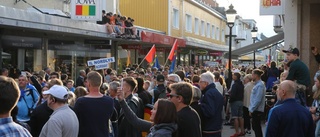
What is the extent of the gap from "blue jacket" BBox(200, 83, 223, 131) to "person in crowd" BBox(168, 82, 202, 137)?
6.30 ft

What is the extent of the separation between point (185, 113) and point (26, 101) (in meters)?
4.56

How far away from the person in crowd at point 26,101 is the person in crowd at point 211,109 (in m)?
3.29

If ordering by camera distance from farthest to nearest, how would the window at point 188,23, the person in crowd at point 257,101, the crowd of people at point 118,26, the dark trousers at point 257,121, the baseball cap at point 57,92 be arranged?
the window at point 188,23, the crowd of people at point 118,26, the dark trousers at point 257,121, the person in crowd at point 257,101, the baseball cap at point 57,92

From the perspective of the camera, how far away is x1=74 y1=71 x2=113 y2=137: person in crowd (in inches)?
249

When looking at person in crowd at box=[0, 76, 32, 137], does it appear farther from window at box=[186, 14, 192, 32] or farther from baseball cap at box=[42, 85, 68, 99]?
window at box=[186, 14, 192, 32]

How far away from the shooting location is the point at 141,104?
7.41 metres

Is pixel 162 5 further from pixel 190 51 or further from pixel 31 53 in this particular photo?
pixel 31 53

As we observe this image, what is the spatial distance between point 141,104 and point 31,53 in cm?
1104

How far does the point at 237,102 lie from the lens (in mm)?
12672

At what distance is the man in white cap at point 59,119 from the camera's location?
17.4 feet

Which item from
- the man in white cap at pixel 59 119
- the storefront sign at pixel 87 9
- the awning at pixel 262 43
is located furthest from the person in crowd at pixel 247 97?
the man in white cap at pixel 59 119

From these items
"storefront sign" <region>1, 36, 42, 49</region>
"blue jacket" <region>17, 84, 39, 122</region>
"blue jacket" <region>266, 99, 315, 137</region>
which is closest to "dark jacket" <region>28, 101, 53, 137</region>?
"blue jacket" <region>17, 84, 39, 122</region>

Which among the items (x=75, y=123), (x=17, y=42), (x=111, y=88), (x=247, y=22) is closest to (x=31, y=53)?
(x=17, y=42)

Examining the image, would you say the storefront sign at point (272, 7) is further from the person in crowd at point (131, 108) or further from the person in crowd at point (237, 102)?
the person in crowd at point (131, 108)
